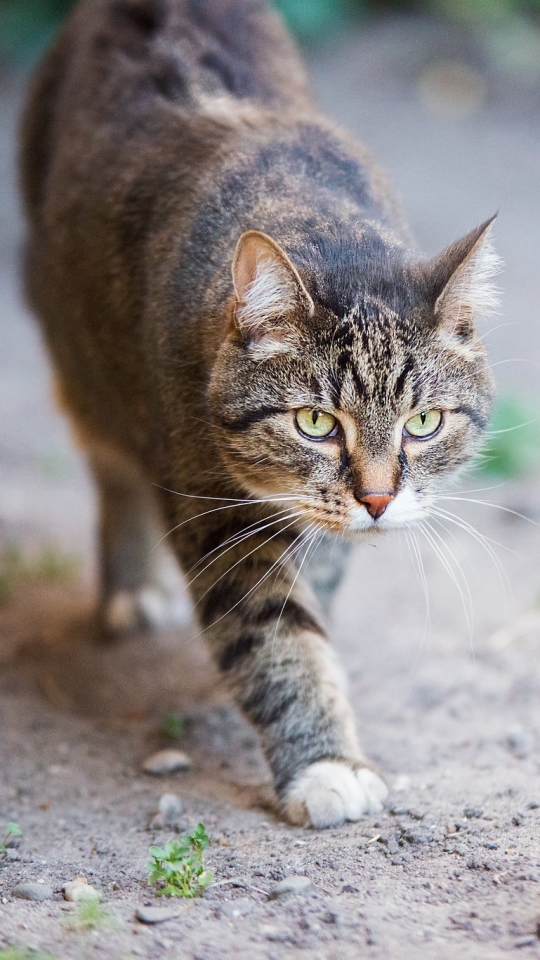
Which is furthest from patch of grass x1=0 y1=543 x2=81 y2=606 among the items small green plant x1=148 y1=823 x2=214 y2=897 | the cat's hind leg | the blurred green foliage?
the blurred green foliage

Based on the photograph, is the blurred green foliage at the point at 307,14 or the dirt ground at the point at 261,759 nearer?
the dirt ground at the point at 261,759

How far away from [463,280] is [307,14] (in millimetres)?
8201

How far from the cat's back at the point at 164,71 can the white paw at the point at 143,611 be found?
6.16 ft

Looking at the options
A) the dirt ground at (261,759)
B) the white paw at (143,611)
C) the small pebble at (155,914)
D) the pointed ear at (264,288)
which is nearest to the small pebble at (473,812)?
the dirt ground at (261,759)

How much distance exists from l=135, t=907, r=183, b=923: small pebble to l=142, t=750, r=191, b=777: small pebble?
3.43 ft

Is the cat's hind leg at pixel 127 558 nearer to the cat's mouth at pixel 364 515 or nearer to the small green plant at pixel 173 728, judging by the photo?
the small green plant at pixel 173 728

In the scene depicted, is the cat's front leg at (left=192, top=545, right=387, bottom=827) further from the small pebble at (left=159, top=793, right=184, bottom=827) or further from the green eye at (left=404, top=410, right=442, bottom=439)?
the green eye at (left=404, top=410, right=442, bottom=439)

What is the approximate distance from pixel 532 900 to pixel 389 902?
0.30m

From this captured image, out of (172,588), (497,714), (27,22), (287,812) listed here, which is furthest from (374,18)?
(287,812)

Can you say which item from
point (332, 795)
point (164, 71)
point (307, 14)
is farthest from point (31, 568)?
point (307, 14)

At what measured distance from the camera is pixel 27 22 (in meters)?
9.37

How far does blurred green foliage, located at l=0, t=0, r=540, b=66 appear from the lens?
9.33m

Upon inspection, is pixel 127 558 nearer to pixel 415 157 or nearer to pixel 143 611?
pixel 143 611

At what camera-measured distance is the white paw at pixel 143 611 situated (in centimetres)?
460
